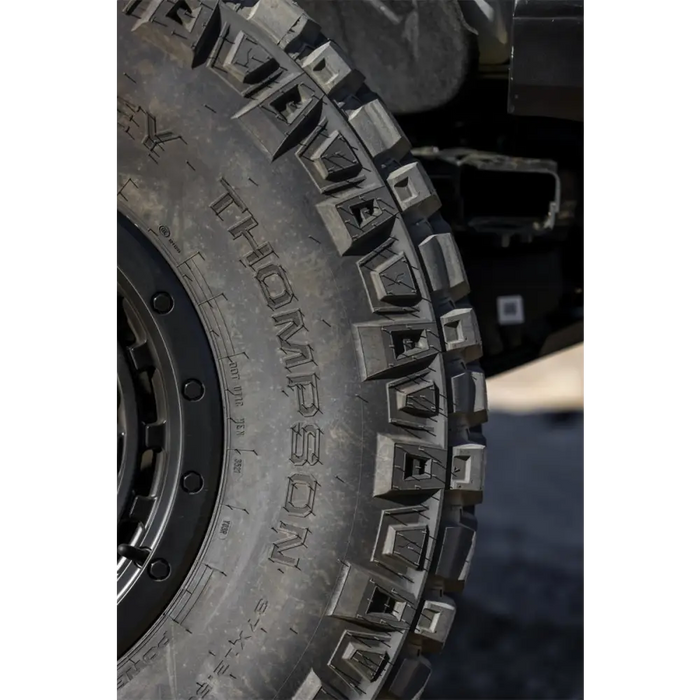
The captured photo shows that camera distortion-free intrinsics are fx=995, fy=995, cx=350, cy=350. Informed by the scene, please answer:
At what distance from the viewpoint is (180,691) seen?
5.04 feet

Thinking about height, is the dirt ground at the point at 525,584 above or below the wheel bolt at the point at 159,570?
above

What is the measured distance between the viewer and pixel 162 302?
5.02ft

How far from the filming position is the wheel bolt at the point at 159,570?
1.53m

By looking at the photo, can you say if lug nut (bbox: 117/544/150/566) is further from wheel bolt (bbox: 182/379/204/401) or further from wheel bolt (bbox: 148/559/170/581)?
wheel bolt (bbox: 182/379/204/401)

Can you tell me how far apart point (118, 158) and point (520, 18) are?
70 centimetres

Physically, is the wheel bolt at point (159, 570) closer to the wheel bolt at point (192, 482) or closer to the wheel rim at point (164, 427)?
the wheel rim at point (164, 427)

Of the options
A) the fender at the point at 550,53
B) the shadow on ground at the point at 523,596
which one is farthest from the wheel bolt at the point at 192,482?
the shadow on ground at the point at 523,596

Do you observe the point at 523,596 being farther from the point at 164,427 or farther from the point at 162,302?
the point at 162,302

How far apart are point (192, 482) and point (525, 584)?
182cm

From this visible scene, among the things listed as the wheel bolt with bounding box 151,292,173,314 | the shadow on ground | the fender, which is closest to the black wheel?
the wheel bolt with bounding box 151,292,173,314

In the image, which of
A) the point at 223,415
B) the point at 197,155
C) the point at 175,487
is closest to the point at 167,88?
the point at 197,155

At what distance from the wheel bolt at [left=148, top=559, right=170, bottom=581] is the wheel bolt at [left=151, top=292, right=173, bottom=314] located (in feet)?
1.27

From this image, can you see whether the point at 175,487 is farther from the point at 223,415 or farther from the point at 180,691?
the point at 180,691
